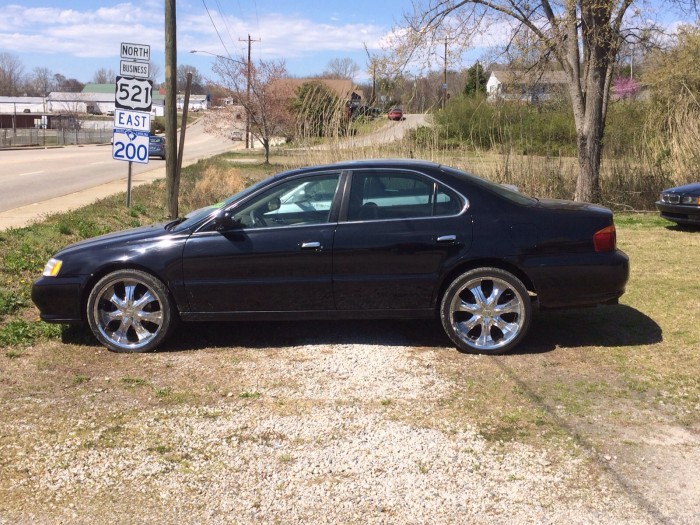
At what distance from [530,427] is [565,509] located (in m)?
0.95

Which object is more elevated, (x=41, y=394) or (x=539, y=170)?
(x=539, y=170)

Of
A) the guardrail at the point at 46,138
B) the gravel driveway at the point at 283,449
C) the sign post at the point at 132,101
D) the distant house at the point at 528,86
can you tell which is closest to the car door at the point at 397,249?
the gravel driveway at the point at 283,449

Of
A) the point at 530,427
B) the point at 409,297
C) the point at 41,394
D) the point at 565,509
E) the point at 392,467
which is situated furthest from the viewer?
the point at 409,297

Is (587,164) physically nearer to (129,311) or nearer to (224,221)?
(224,221)

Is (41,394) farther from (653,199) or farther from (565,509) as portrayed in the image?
(653,199)

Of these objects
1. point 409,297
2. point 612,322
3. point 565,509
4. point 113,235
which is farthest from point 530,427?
point 113,235

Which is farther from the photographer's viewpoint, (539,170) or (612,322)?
(539,170)

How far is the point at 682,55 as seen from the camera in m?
18.4

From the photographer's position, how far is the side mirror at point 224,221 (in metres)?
6.11

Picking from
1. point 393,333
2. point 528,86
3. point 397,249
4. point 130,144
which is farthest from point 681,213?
point 130,144

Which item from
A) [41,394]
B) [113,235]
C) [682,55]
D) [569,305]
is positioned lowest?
[41,394]

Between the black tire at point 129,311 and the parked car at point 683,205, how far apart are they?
31.2 feet

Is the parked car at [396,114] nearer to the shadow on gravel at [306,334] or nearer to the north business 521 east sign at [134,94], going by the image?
the north business 521 east sign at [134,94]

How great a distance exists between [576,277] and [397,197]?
158 cm
